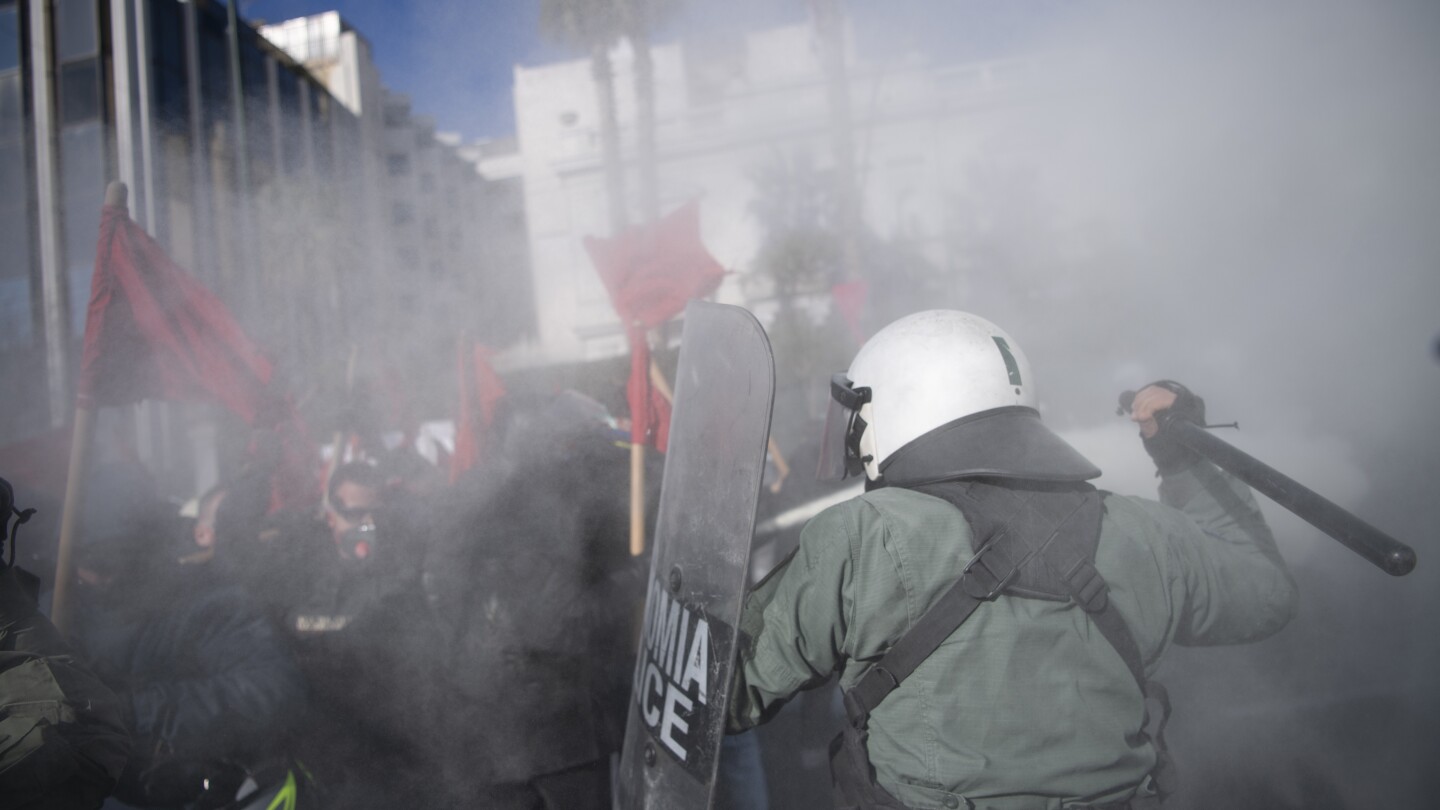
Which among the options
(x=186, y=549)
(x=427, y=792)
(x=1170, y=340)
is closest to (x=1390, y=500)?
(x=1170, y=340)

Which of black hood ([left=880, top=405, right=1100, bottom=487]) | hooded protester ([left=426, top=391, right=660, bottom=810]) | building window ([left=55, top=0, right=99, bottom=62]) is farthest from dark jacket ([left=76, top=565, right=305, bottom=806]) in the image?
building window ([left=55, top=0, right=99, bottom=62])

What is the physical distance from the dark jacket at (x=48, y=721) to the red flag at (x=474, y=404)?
2486 millimetres

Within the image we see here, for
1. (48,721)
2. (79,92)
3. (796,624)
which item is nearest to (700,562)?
(796,624)

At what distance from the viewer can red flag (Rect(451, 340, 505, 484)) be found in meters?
4.02

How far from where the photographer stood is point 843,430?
5.08ft

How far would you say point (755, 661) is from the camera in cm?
129

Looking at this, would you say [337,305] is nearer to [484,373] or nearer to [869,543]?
[484,373]

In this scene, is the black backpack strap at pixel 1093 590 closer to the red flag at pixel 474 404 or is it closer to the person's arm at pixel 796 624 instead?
the person's arm at pixel 796 624

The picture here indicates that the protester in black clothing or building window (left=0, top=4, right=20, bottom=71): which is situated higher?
building window (left=0, top=4, right=20, bottom=71)

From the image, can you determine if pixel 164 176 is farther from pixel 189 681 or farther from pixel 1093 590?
pixel 1093 590

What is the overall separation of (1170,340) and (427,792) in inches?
195

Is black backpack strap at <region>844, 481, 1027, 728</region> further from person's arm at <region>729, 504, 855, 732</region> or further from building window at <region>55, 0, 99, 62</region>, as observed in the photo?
building window at <region>55, 0, 99, 62</region>

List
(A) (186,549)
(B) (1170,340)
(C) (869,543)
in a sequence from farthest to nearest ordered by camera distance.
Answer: (B) (1170,340) → (A) (186,549) → (C) (869,543)

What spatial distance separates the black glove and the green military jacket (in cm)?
41
